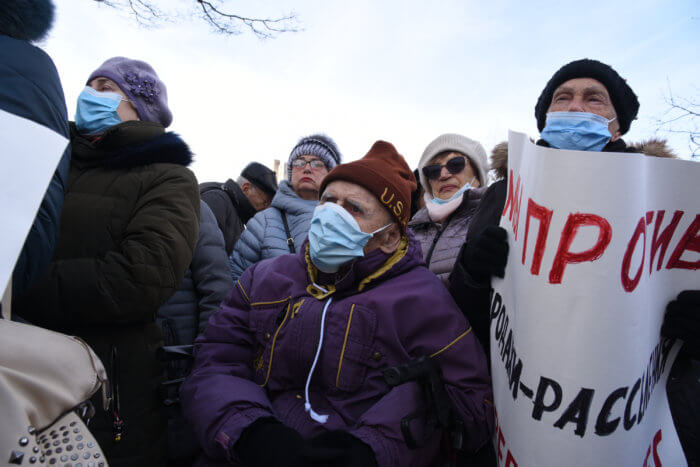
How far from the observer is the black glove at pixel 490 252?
4.61ft

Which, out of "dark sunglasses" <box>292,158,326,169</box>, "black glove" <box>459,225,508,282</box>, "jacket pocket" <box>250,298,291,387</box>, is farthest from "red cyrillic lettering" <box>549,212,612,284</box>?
"dark sunglasses" <box>292,158,326,169</box>

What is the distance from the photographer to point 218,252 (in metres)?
2.58

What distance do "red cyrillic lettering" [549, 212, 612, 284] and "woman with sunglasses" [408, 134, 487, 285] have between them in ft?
4.26

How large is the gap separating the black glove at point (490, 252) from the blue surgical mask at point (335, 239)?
1.86 feet

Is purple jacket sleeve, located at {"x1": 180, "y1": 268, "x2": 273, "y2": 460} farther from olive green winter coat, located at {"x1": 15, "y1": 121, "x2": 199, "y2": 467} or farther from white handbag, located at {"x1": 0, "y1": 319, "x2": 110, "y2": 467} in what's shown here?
white handbag, located at {"x1": 0, "y1": 319, "x2": 110, "y2": 467}

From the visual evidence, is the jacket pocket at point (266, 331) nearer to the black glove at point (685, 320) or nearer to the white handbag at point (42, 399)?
the white handbag at point (42, 399)

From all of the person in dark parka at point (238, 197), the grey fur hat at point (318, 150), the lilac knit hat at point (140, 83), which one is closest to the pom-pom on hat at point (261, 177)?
the person in dark parka at point (238, 197)

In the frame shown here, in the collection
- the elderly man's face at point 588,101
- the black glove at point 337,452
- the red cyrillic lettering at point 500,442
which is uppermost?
the elderly man's face at point 588,101

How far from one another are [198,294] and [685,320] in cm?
232

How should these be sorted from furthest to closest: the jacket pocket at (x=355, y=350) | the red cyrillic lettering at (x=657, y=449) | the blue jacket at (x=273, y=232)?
1. the blue jacket at (x=273, y=232)
2. the jacket pocket at (x=355, y=350)
3. the red cyrillic lettering at (x=657, y=449)

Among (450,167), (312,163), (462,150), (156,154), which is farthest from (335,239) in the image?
(312,163)

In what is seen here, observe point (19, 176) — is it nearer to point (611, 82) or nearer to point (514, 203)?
point (514, 203)

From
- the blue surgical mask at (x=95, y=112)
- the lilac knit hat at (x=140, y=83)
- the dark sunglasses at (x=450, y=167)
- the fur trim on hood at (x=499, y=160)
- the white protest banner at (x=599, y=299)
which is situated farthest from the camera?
the dark sunglasses at (x=450, y=167)

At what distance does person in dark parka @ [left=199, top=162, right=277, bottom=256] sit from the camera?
4.06 metres
